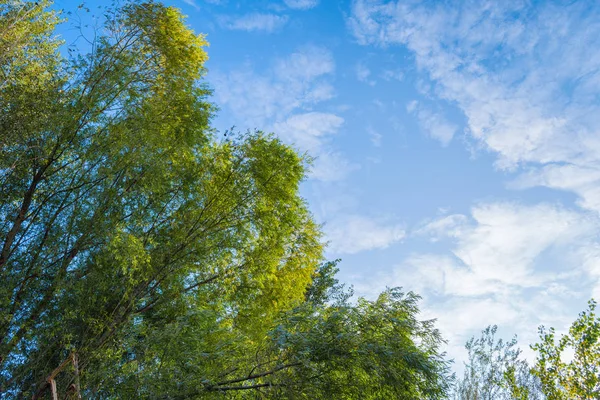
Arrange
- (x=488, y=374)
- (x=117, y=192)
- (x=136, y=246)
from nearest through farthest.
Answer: (x=136, y=246) → (x=117, y=192) → (x=488, y=374)

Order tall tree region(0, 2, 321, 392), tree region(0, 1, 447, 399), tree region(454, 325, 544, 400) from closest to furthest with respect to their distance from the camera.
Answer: tree region(0, 1, 447, 399)
tall tree region(0, 2, 321, 392)
tree region(454, 325, 544, 400)

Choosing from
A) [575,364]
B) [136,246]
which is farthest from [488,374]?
[136,246]

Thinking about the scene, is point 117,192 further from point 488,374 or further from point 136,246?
point 488,374

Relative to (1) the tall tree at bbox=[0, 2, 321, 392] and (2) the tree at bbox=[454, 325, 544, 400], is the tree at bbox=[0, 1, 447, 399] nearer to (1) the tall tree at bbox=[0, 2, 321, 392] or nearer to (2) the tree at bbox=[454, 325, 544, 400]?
(1) the tall tree at bbox=[0, 2, 321, 392]

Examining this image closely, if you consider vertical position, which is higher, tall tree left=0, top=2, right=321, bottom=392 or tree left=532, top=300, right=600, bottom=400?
tall tree left=0, top=2, right=321, bottom=392

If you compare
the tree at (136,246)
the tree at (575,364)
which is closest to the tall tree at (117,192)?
the tree at (136,246)

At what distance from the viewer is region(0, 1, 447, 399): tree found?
535 cm

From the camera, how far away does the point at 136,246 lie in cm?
548

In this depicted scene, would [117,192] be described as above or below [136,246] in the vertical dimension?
above

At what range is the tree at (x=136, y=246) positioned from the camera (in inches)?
211

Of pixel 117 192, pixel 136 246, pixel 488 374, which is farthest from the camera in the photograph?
pixel 488 374

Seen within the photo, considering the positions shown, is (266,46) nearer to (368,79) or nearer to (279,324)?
(368,79)

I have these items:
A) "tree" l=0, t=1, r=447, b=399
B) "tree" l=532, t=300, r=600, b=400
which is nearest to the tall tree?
"tree" l=0, t=1, r=447, b=399

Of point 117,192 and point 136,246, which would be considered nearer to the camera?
point 136,246
